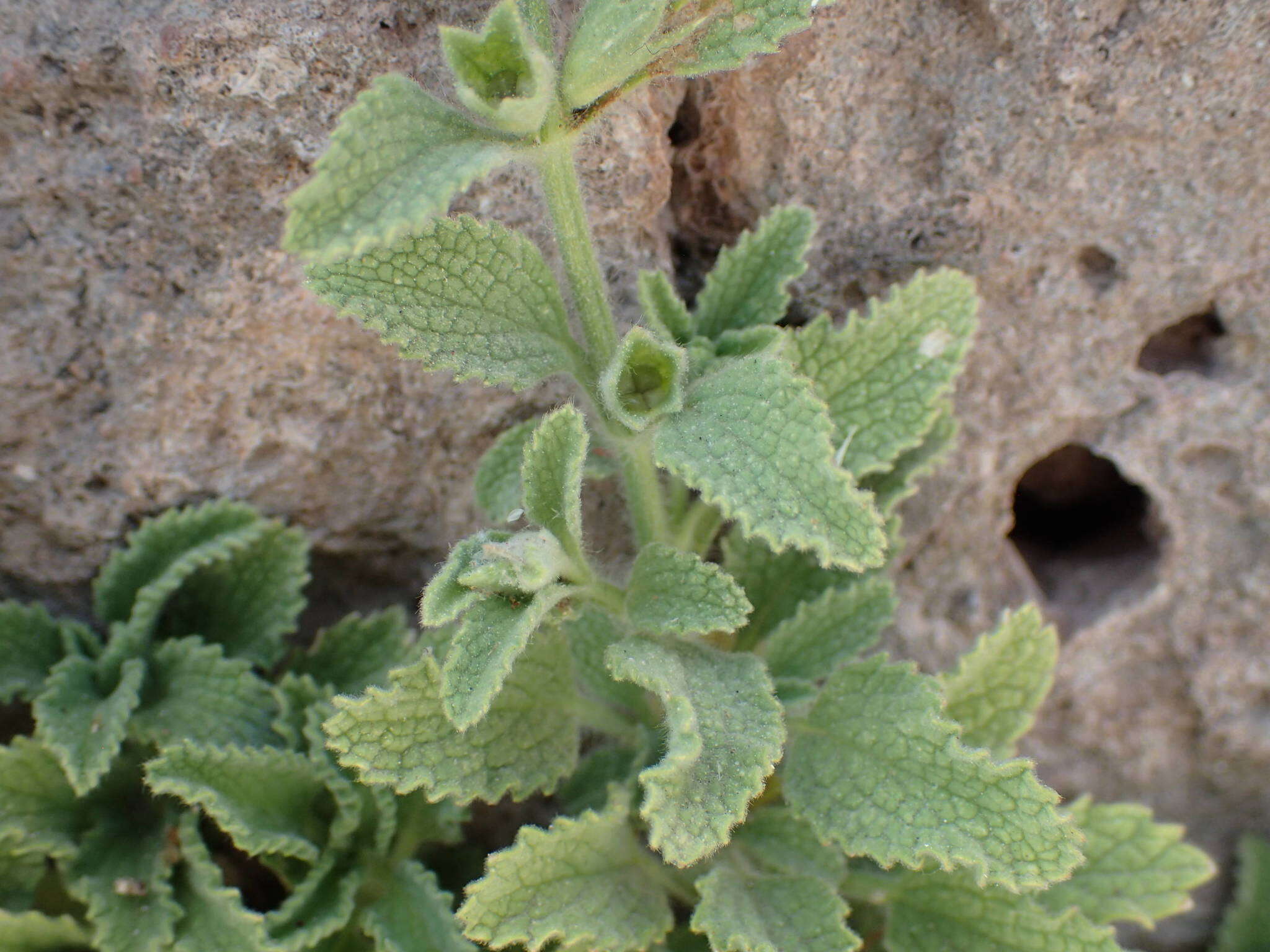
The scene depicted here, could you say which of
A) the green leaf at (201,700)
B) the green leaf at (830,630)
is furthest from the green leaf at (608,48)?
the green leaf at (201,700)

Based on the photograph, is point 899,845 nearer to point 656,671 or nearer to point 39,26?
point 656,671

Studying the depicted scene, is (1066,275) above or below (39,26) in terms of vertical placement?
below

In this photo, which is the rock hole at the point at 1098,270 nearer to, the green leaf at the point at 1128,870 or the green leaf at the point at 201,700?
the green leaf at the point at 1128,870

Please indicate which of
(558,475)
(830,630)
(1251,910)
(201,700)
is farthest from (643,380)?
(1251,910)

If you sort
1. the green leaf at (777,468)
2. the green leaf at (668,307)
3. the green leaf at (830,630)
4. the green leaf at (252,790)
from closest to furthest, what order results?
the green leaf at (777,468) < the green leaf at (252,790) < the green leaf at (668,307) < the green leaf at (830,630)

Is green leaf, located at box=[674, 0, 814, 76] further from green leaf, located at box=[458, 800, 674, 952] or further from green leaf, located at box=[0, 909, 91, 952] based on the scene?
green leaf, located at box=[0, 909, 91, 952]

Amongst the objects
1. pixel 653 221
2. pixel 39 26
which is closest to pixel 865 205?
pixel 653 221
